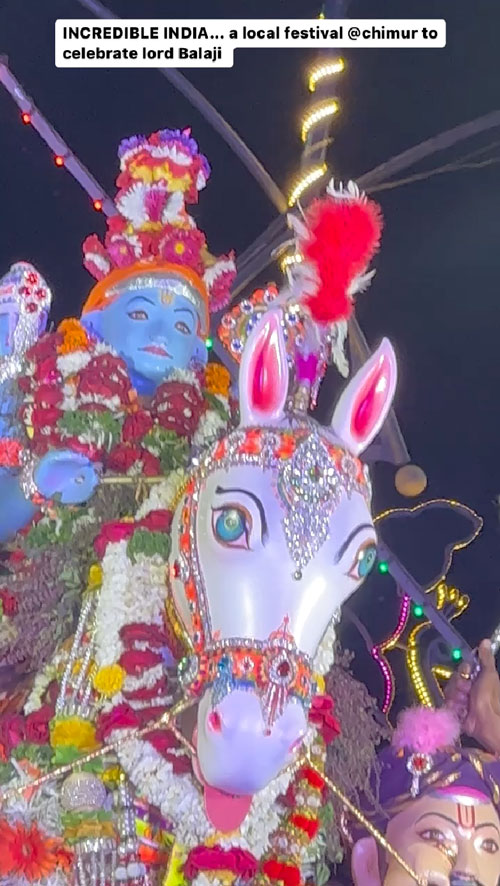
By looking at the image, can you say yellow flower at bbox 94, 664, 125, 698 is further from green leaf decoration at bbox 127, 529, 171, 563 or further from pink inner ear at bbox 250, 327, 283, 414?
pink inner ear at bbox 250, 327, 283, 414

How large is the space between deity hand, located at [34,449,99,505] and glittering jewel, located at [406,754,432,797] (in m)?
1.05

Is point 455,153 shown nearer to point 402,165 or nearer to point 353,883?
point 402,165

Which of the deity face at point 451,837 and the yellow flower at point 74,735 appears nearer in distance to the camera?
the yellow flower at point 74,735

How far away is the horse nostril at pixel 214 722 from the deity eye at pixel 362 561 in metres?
0.34

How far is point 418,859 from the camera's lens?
2455mm

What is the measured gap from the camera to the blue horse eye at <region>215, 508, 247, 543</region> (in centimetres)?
181

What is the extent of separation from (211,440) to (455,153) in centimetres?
189

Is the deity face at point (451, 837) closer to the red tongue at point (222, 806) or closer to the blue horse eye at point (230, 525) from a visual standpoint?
the red tongue at point (222, 806)

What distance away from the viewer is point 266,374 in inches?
77.3

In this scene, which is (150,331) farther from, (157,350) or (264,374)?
(264,374)

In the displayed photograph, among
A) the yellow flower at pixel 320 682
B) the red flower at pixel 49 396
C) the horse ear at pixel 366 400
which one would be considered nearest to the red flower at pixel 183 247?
the red flower at pixel 49 396

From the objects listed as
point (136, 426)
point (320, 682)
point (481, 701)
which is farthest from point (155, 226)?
point (481, 701)

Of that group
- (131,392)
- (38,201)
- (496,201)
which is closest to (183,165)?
(131,392)

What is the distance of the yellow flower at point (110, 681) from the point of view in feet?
6.34
